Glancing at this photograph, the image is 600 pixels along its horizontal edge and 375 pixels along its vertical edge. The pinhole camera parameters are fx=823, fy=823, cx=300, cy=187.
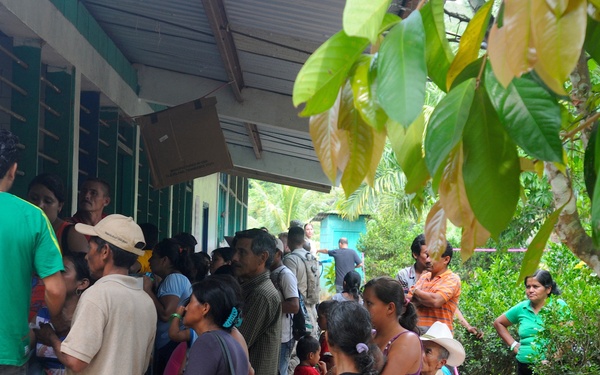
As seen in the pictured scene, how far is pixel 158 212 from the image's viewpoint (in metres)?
10.2

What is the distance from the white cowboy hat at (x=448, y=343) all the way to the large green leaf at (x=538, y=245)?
354 cm

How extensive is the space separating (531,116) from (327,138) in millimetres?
296

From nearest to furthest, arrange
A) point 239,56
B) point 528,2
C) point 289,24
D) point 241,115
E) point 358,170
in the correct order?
point 528,2 → point 358,170 → point 289,24 → point 239,56 → point 241,115

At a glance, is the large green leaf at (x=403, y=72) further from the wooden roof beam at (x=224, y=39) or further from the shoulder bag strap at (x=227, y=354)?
the wooden roof beam at (x=224, y=39)

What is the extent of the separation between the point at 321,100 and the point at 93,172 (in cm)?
655

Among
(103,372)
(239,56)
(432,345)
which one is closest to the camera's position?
(103,372)

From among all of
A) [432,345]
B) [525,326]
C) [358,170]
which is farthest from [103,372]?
[525,326]

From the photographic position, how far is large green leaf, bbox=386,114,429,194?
4.12 ft

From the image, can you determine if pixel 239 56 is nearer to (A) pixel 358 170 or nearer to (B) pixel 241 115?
(B) pixel 241 115

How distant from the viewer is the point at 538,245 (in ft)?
4.35

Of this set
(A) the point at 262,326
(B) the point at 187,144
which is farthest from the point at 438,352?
(B) the point at 187,144

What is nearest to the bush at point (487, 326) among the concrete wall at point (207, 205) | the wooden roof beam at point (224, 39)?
the wooden roof beam at point (224, 39)

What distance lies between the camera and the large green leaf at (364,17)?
0.97 m

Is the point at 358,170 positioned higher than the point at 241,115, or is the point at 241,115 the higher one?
the point at 241,115
